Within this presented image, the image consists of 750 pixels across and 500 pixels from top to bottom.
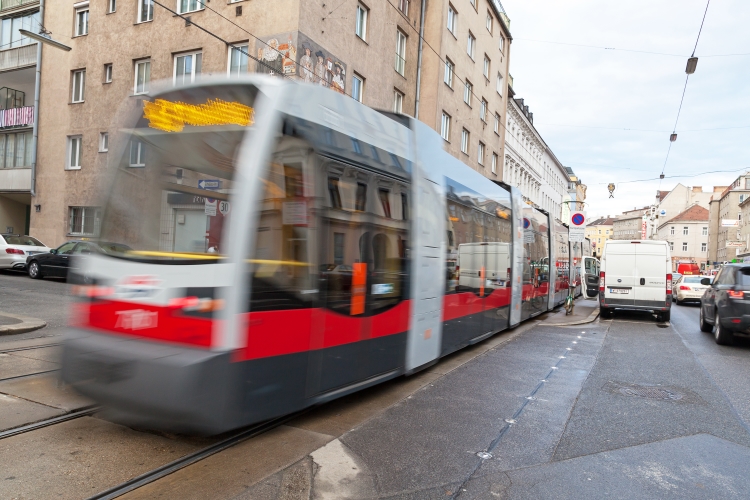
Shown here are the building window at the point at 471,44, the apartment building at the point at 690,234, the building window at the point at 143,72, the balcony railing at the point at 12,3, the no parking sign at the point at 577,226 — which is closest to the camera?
the no parking sign at the point at 577,226

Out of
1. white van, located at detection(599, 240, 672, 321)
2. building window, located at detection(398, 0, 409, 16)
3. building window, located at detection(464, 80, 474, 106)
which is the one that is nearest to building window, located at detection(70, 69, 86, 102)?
building window, located at detection(398, 0, 409, 16)

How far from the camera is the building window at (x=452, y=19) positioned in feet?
86.2

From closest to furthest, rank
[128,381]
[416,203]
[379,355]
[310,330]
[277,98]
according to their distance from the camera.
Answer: [128,381] → [277,98] → [310,330] → [379,355] → [416,203]

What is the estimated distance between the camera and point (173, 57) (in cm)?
1894

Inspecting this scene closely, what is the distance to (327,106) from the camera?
4.82m

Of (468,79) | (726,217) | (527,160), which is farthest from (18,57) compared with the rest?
(726,217)

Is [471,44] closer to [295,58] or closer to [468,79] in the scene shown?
[468,79]

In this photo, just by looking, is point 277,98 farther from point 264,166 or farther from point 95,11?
point 95,11

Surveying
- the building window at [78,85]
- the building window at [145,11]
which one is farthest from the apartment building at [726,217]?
the building window at [78,85]

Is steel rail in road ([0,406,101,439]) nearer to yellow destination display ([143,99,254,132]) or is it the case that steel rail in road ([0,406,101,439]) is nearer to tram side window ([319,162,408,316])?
tram side window ([319,162,408,316])

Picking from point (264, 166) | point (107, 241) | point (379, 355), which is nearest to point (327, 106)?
point (264, 166)

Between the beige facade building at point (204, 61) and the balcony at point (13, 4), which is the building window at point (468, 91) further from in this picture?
the balcony at point (13, 4)

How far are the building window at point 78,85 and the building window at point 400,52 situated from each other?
491 inches

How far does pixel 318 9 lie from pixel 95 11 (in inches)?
398
